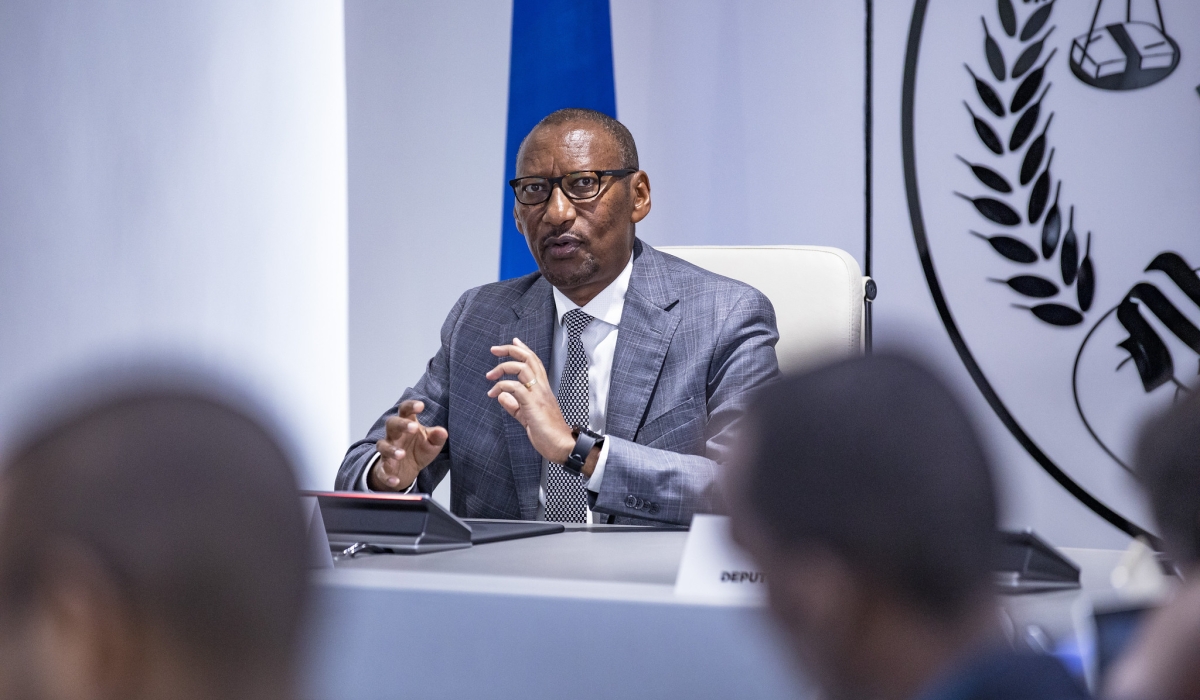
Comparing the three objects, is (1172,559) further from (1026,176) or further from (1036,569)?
(1026,176)

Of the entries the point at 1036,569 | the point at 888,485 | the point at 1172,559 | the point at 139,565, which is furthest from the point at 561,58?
the point at 139,565

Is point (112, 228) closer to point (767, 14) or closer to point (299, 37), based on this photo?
point (299, 37)

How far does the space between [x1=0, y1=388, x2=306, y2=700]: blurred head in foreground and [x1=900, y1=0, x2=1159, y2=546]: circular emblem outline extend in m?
2.96

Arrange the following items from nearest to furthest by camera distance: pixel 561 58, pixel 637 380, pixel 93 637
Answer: pixel 93 637 → pixel 637 380 → pixel 561 58

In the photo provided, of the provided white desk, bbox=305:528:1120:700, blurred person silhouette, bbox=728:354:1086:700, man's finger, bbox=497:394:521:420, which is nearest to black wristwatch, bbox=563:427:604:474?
man's finger, bbox=497:394:521:420

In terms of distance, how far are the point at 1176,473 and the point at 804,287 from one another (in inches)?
59.2

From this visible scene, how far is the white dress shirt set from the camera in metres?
2.14

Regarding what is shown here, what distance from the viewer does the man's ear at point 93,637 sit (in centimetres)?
44

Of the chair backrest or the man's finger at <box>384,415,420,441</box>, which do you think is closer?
the man's finger at <box>384,415,420,441</box>

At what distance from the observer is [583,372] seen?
7.07 feet

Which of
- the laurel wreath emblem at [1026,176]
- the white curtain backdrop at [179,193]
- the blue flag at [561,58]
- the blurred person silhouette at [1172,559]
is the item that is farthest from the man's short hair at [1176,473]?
the blue flag at [561,58]

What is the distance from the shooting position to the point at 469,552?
1.33 meters

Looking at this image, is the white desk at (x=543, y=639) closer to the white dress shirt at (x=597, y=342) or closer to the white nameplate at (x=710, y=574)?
the white nameplate at (x=710, y=574)

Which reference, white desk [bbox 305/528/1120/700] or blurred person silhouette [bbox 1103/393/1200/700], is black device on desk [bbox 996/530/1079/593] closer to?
white desk [bbox 305/528/1120/700]
